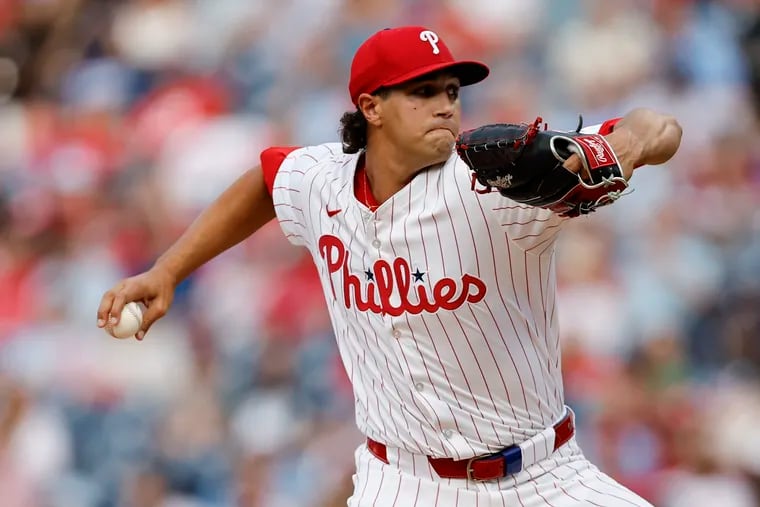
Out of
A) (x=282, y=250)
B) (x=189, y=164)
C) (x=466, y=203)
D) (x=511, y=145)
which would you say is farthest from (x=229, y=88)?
(x=511, y=145)

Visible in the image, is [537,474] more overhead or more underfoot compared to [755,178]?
more underfoot

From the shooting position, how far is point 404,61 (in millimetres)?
3234

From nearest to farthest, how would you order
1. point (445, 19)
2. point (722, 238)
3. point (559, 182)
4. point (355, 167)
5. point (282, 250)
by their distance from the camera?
point (559, 182) → point (355, 167) → point (722, 238) → point (282, 250) → point (445, 19)

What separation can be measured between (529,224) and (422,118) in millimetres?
469

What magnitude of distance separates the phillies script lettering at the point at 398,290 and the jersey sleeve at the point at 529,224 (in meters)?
0.18

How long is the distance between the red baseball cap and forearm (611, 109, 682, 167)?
24.6 inches

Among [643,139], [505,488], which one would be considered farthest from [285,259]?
[643,139]

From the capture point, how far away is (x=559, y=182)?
2584 mm

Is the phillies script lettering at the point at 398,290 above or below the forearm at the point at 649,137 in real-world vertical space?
below

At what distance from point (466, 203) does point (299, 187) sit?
658 millimetres

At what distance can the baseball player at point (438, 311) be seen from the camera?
315 centimetres

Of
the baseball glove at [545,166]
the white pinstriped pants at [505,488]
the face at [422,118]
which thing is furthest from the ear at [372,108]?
the white pinstriped pants at [505,488]

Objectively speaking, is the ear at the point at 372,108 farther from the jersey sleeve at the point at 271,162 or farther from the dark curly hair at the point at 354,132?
the jersey sleeve at the point at 271,162

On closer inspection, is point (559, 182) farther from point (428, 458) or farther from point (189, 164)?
point (189, 164)
